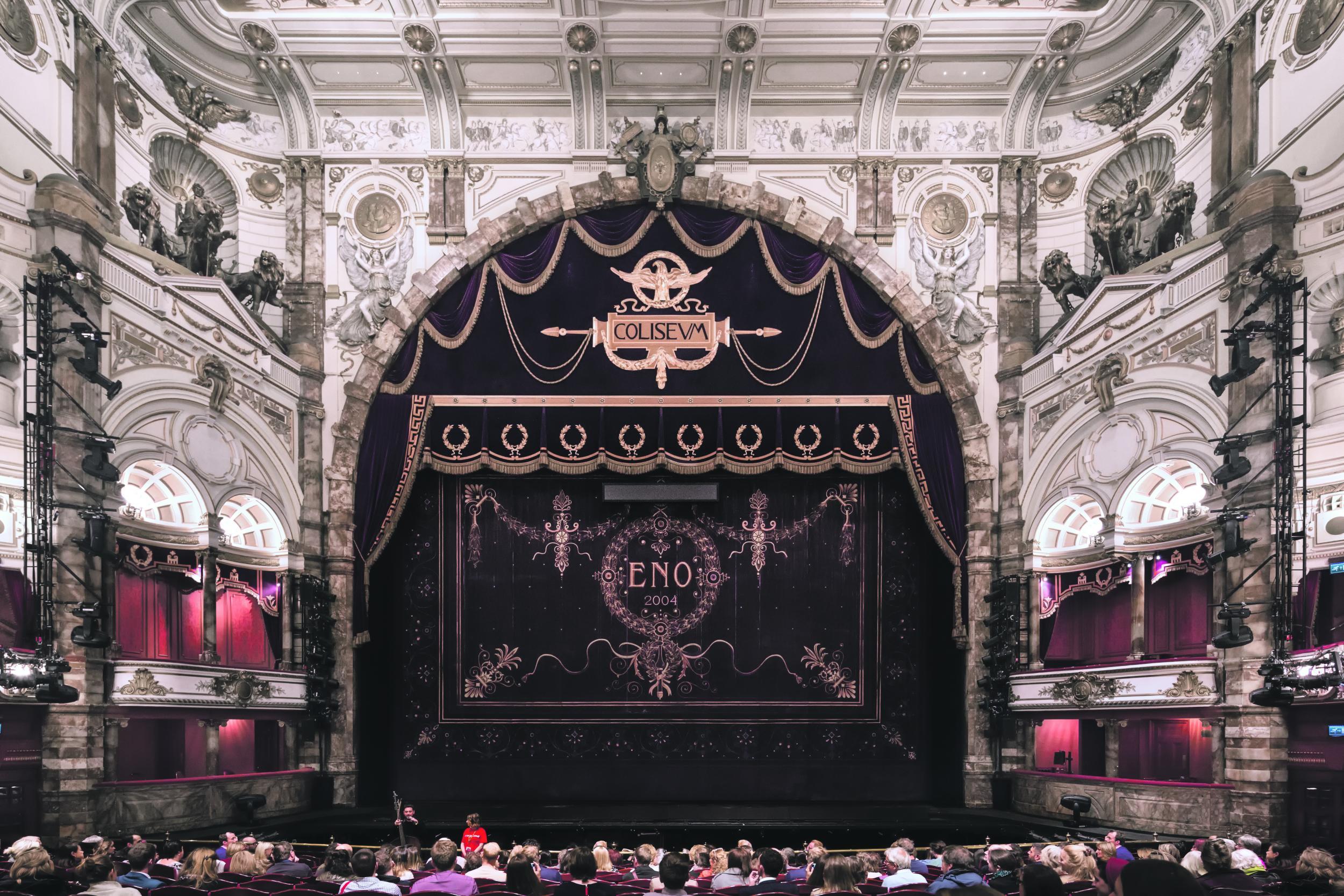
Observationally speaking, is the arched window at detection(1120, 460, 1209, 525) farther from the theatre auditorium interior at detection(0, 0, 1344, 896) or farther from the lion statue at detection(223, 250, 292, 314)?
the lion statue at detection(223, 250, 292, 314)

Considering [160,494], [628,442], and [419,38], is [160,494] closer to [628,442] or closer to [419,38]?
[628,442]

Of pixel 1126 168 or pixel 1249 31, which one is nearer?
pixel 1249 31

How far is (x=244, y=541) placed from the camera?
14.3m

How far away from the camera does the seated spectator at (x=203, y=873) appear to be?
6699mm

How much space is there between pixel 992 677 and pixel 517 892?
1082 centimetres

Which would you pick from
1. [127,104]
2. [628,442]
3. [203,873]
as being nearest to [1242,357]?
[628,442]

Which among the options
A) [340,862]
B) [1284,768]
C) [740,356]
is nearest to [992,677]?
[1284,768]

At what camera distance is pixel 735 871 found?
22.3ft

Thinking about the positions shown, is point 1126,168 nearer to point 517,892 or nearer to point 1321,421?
point 1321,421

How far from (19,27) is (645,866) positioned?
10.2 metres

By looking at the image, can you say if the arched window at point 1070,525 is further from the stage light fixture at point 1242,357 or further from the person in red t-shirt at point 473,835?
the person in red t-shirt at point 473,835

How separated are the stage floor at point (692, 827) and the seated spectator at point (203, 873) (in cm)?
509

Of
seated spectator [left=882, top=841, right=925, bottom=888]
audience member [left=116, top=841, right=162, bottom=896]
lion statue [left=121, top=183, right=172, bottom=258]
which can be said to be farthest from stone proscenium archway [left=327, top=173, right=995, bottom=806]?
audience member [left=116, top=841, right=162, bottom=896]

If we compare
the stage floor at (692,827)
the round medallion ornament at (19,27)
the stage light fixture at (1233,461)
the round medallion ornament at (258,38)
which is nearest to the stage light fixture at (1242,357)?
the stage light fixture at (1233,461)
